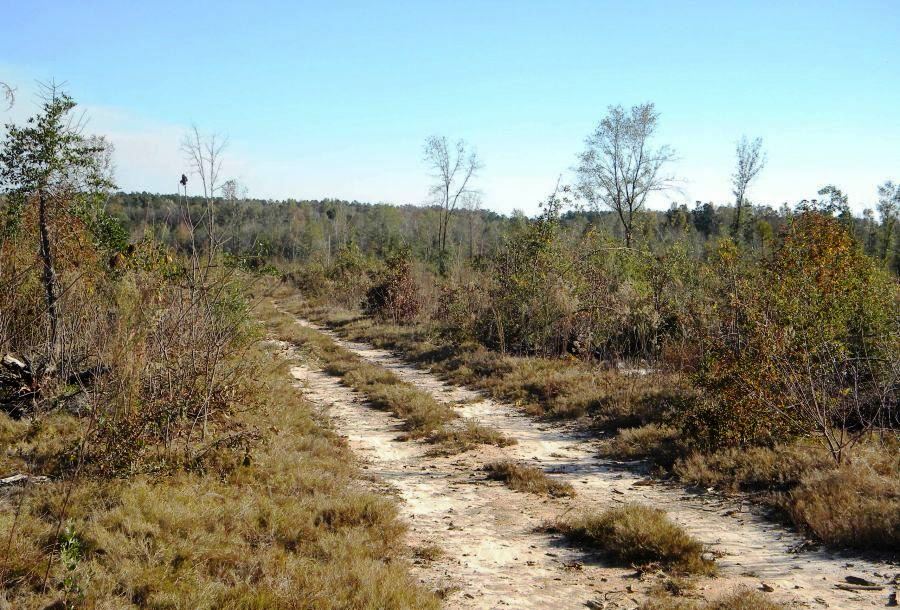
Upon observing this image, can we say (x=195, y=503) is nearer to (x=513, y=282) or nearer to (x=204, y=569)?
(x=204, y=569)

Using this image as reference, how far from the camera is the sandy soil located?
4.22 m

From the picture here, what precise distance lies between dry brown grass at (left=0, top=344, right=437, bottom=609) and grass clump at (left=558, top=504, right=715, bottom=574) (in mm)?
1610

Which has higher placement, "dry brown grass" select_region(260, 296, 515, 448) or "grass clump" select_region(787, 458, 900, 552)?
"grass clump" select_region(787, 458, 900, 552)

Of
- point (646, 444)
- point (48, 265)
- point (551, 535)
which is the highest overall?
point (48, 265)

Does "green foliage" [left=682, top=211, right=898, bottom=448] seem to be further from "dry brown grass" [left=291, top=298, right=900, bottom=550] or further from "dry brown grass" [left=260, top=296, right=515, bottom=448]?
"dry brown grass" [left=260, top=296, right=515, bottom=448]

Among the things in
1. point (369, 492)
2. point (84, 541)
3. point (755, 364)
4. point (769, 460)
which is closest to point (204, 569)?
point (84, 541)

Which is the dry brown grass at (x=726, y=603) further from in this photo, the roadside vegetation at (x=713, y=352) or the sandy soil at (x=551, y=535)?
the roadside vegetation at (x=713, y=352)

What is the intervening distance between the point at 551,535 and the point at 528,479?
4.46ft

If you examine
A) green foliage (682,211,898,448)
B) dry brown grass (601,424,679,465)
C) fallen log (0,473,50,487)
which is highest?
green foliage (682,211,898,448)

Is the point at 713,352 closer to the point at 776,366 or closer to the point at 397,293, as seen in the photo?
the point at 776,366

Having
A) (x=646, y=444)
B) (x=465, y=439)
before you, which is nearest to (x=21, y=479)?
(x=465, y=439)

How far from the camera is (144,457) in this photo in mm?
5391

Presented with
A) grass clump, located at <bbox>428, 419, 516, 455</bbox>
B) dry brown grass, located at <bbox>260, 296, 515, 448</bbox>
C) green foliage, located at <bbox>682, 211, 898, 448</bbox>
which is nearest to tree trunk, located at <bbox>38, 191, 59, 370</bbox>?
dry brown grass, located at <bbox>260, 296, 515, 448</bbox>

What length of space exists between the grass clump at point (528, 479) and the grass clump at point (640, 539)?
97 cm
